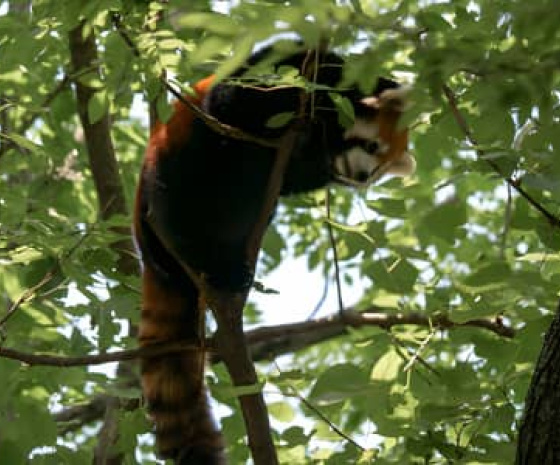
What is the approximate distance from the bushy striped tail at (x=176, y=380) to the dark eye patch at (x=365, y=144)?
1169mm

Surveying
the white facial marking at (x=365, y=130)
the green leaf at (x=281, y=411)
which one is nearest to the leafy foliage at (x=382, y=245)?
the green leaf at (x=281, y=411)

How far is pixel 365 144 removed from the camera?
16.4 ft

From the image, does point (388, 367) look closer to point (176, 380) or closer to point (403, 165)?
point (176, 380)

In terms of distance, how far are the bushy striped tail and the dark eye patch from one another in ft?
3.83

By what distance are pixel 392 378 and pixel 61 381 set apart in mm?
1167

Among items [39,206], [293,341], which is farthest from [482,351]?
[293,341]

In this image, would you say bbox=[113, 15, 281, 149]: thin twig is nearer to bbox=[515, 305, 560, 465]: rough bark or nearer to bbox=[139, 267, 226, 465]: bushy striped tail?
bbox=[139, 267, 226, 465]: bushy striped tail

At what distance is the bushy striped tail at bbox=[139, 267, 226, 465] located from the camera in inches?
162

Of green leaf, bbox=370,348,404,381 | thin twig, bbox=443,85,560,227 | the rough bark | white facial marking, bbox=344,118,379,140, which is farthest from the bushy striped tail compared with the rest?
the rough bark

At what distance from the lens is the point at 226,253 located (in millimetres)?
4348

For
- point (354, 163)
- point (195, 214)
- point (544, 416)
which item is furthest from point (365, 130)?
point (544, 416)

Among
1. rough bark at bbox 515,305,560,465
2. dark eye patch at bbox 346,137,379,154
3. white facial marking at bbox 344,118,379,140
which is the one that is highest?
white facial marking at bbox 344,118,379,140

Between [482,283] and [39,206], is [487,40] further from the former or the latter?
[39,206]

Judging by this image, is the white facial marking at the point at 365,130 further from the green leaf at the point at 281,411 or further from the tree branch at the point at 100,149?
the green leaf at the point at 281,411
